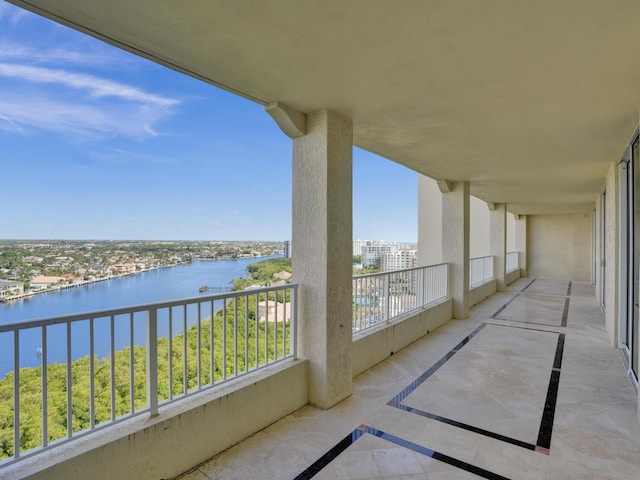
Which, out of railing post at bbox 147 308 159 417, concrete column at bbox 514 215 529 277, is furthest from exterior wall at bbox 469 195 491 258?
railing post at bbox 147 308 159 417

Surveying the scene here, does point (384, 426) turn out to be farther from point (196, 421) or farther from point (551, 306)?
point (551, 306)

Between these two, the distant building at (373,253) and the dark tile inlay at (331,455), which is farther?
the distant building at (373,253)

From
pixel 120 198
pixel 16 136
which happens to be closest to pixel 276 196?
pixel 120 198

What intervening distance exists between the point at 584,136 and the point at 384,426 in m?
3.61

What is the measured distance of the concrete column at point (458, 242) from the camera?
240 inches

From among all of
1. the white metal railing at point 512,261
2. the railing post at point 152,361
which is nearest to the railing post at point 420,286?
the railing post at point 152,361

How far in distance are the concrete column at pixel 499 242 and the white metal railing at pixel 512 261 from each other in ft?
8.45

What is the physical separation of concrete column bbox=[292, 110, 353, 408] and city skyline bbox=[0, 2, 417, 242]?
0.94 feet

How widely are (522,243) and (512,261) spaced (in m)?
1.12

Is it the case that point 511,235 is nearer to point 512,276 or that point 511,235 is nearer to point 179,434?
point 512,276

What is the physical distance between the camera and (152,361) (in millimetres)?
2008

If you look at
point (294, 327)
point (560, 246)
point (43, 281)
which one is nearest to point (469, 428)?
point (294, 327)

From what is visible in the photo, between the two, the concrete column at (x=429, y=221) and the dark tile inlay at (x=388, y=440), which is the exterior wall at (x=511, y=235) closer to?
the concrete column at (x=429, y=221)

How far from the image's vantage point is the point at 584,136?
354 centimetres
